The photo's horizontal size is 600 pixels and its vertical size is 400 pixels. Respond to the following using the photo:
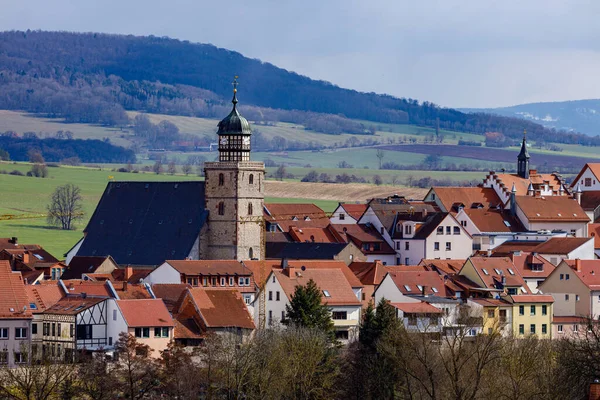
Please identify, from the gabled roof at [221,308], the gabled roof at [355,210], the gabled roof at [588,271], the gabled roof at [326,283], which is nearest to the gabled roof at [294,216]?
the gabled roof at [355,210]

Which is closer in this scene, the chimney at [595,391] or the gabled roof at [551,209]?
the chimney at [595,391]

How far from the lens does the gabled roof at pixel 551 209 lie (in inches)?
5679

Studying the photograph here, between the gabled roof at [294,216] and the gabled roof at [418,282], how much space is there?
1004 inches

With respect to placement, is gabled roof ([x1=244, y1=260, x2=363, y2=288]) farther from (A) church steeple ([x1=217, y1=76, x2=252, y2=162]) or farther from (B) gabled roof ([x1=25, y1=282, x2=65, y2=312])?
(B) gabled roof ([x1=25, y1=282, x2=65, y2=312])

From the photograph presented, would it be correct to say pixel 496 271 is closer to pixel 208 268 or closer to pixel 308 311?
pixel 208 268

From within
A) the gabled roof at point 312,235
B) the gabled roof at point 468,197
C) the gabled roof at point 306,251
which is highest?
the gabled roof at point 468,197

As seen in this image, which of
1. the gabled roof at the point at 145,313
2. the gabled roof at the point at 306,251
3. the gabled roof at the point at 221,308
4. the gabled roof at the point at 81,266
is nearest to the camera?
the gabled roof at the point at 145,313

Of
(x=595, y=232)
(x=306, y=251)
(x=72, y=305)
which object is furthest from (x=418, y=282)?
(x=595, y=232)

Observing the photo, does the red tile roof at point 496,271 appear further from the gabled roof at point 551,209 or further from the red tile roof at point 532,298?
the gabled roof at point 551,209

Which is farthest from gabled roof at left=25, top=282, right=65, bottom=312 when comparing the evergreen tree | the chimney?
the chimney

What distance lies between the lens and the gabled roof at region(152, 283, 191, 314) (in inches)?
3816

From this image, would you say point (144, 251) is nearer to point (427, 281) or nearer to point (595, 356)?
point (427, 281)

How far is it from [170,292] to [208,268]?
30.4ft

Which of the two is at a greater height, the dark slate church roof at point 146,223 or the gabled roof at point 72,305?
the dark slate church roof at point 146,223
